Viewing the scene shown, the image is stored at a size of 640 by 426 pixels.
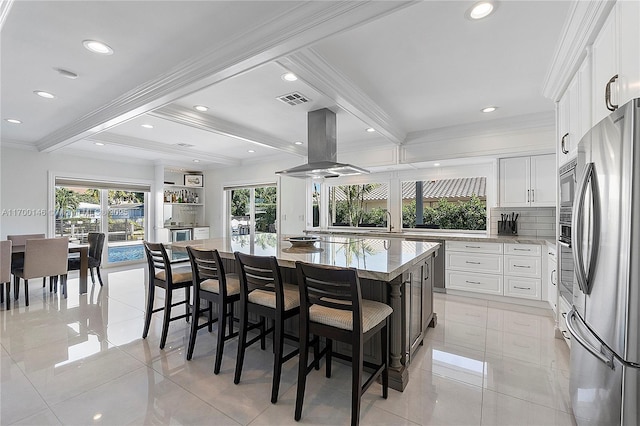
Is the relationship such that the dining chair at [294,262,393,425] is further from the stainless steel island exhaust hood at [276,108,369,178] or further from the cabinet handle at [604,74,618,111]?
the stainless steel island exhaust hood at [276,108,369,178]

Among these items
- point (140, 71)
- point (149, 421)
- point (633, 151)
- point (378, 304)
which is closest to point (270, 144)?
point (140, 71)

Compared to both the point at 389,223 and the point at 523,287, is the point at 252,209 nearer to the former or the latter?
the point at 389,223

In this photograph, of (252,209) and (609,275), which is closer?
(609,275)

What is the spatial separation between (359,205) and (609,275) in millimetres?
4724

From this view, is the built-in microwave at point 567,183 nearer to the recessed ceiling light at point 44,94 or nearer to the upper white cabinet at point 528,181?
the upper white cabinet at point 528,181

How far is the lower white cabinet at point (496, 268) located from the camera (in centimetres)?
384

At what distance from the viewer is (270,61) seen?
2.12m

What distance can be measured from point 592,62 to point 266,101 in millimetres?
2732

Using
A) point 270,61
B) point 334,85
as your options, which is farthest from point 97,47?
point 334,85

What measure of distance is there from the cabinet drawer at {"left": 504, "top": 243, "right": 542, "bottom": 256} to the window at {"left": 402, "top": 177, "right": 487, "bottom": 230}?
2.91ft

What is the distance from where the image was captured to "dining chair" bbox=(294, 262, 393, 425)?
5.31 ft

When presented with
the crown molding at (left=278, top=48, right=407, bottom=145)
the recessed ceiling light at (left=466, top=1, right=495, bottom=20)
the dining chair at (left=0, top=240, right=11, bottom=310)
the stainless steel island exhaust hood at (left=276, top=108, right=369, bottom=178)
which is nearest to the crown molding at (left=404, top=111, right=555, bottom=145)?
the crown molding at (left=278, top=48, right=407, bottom=145)

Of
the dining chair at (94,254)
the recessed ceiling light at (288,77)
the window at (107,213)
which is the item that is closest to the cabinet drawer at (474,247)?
the recessed ceiling light at (288,77)

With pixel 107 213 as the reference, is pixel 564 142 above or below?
above
